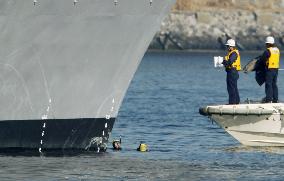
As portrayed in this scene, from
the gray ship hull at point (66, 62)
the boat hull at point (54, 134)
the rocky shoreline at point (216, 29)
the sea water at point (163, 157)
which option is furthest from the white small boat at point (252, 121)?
the rocky shoreline at point (216, 29)

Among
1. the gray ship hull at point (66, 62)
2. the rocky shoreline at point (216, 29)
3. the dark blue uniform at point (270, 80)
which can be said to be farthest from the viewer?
the rocky shoreline at point (216, 29)

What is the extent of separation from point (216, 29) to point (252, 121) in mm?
108133

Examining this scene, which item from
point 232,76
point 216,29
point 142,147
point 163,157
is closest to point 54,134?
point 163,157

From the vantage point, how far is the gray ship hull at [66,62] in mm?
26531

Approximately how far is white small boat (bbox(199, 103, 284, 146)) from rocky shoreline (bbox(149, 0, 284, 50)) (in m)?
105

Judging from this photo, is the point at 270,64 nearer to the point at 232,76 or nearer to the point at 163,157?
the point at 232,76

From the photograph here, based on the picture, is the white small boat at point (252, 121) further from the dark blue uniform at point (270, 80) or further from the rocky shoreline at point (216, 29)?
the rocky shoreline at point (216, 29)

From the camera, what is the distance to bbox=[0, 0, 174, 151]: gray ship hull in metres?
26.5

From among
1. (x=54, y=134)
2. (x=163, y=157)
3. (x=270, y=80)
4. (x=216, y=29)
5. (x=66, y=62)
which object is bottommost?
(x=163, y=157)

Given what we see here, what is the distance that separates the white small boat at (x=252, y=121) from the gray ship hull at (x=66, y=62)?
2799 millimetres

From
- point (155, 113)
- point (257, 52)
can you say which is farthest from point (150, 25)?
point (257, 52)

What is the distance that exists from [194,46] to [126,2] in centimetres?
11176

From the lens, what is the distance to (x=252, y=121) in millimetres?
29547

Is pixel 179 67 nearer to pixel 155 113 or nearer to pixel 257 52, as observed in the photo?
pixel 257 52
